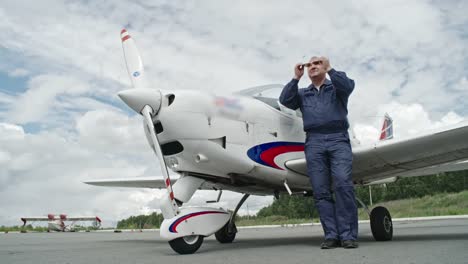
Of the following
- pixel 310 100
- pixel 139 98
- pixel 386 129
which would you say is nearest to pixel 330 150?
pixel 310 100

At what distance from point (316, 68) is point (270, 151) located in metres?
1.40

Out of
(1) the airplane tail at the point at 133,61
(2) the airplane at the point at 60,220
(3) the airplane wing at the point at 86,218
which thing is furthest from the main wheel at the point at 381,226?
(3) the airplane wing at the point at 86,218

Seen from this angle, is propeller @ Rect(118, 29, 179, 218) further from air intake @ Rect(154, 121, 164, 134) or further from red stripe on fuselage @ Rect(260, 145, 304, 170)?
red stripe on fuselage @ Rect(260, 145, 304, 170)

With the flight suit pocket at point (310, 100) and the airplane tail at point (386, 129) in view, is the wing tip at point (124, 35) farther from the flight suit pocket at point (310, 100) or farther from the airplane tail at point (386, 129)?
the airplane tail at point (386, 129)

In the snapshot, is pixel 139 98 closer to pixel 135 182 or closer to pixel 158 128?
pixel 158 128

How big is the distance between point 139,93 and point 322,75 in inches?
96.6

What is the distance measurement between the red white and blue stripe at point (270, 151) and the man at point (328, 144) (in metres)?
0.69

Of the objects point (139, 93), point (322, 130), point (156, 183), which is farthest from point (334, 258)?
point (156, 183)

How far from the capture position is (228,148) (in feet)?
18.1

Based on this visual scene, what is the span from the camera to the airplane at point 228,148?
511 cm

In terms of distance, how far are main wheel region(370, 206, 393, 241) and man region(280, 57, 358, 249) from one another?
160cm

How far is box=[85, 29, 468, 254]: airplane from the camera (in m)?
5.11

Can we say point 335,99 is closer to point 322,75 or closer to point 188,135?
point 322,75

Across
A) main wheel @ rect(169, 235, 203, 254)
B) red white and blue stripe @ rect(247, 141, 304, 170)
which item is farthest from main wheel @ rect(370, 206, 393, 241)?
main wheel @ rect(169, 235, 203, 254)
